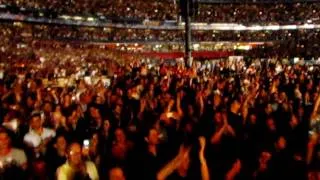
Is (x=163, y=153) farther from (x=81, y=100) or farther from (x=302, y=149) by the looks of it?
(x=81, y=100)

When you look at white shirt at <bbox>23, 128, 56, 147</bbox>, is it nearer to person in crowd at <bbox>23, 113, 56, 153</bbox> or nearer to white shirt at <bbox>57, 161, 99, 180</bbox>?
person in crowd at <bbox>23, 113, 56, 153</bbox>

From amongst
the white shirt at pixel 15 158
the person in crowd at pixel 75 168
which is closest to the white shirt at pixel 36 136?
the white shirt at pixel 15 158

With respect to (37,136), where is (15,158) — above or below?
above

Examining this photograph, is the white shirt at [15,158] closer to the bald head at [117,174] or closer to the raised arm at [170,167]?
the bald head at [117,174]

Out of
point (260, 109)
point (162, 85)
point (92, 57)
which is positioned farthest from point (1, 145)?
point (92, 57)

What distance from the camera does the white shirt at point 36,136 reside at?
8039 millimetres

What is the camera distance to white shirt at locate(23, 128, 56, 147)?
26.4 ft

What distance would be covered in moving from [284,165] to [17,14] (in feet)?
149

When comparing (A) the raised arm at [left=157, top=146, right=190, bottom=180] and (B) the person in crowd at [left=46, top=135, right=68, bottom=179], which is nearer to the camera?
(A) the raised arm at [left=157, top=146, right=190, bottom=180]

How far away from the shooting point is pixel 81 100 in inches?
451

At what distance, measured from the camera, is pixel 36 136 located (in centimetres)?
818

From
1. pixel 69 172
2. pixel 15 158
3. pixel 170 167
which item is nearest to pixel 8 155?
pixel 15 158

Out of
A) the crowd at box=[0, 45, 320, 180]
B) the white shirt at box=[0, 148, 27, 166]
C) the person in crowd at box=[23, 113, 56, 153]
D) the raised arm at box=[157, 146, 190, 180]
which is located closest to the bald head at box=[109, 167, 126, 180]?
the crowd at box=[0, 45, 320, 180]

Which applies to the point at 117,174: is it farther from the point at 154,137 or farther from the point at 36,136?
the point at 36,136
